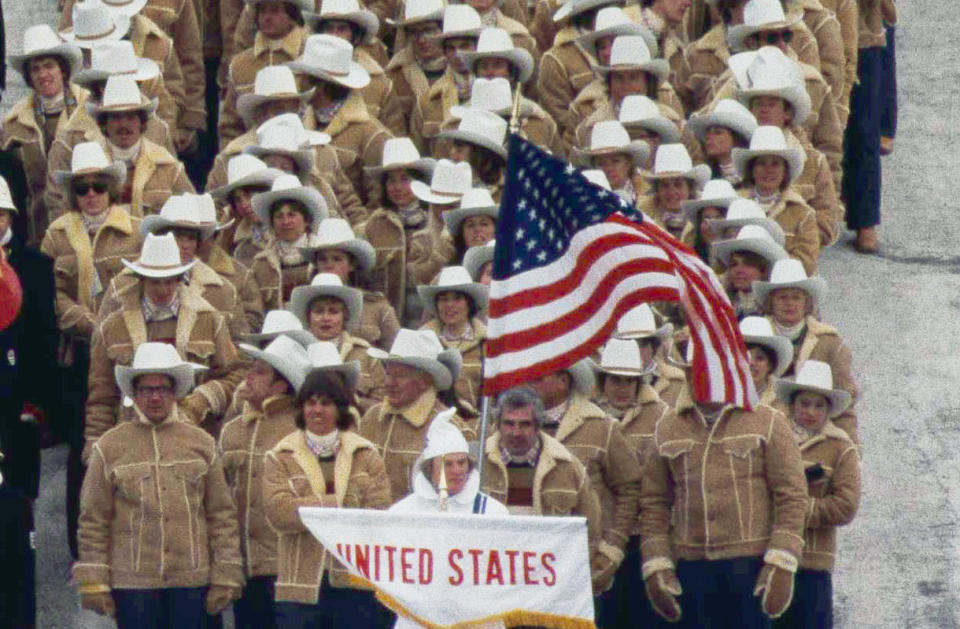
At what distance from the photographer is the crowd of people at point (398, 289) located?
57.1 ft

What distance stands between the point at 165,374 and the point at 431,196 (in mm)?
2669

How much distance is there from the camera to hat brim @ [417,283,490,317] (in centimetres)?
1864

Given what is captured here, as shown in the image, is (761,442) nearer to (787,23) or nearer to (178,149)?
(787,23)

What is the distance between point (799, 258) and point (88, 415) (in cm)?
401

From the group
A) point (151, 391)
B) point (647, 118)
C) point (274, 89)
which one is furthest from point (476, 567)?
point (274, 89)

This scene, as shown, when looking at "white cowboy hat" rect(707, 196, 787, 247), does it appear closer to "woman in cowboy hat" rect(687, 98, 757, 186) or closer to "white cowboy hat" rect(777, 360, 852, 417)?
"woman in cowboy hat" rect(687, 98, 757, 186)

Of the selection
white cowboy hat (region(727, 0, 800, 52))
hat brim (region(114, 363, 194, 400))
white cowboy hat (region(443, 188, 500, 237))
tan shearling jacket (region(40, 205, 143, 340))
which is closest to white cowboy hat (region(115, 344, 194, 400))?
hat brim (region(114, 363, 194, 400))

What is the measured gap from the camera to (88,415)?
18516 mm

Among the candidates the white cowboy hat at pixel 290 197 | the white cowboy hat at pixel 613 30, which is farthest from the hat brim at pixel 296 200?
the white cowboy hat at pixel 613 30

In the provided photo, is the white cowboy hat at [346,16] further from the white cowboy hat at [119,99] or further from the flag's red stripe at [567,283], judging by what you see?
the flag's red stripe at [567,283]

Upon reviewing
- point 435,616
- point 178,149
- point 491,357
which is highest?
point 178,149

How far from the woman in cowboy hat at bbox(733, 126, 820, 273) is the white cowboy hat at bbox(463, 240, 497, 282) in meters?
1.68

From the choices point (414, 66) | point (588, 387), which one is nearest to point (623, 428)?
point (588, 387)

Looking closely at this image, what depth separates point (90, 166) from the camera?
19.7 m
